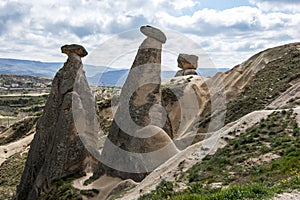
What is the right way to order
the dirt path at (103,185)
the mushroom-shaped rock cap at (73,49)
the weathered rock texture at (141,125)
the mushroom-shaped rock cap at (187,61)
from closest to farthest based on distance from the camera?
the dirt path at (103,185)
the weathered rock texture at (141,125)
the mushroom-shaped rock cap at (73,49)
the mushroom-shaped rock cap at (187,61)

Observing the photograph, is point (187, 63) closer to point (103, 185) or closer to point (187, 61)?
point (187, 61)

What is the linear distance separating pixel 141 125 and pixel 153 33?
4.97m

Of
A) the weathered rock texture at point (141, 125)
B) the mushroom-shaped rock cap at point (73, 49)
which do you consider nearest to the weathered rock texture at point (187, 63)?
the mushroom-shaped rock cap at point (73, 49)

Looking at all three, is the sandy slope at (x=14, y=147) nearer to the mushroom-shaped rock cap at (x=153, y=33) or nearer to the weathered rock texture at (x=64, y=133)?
the weathered rock texture at (x=64, y=133)

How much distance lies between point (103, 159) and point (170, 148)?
3373 millimetres

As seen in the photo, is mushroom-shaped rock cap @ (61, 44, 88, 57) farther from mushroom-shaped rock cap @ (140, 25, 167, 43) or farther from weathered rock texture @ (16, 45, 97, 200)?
mushroom-shaped rock cap @ (140, 25, 167, 43)

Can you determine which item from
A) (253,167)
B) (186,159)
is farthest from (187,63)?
(253,167)

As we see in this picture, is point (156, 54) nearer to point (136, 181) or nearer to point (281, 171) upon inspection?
point (136, 181)

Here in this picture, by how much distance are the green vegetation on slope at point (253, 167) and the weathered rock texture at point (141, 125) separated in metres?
4.33

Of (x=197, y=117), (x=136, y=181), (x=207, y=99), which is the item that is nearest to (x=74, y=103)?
(x=136, y=181)

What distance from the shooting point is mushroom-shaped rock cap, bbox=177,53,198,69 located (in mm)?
51156

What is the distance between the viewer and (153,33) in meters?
21.3

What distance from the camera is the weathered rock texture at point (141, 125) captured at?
19.2 metres

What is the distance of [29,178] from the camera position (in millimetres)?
22328
